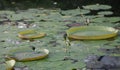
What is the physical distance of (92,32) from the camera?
4.11 meters

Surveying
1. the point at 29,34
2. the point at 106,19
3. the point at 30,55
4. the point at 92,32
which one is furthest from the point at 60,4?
the point at 30,55

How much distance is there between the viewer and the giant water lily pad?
3795 millimetres

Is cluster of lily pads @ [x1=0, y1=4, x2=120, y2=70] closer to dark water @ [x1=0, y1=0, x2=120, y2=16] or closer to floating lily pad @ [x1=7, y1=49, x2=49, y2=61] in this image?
floating lily pad @ [x1=7, y1=49, x2=49, y2=61]

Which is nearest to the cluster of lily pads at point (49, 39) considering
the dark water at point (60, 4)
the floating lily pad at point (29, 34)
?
the floating lily pad at point (29, 34)

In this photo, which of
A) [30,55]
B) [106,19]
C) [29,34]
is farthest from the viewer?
[106,19]

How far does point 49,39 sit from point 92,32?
0.58 metres

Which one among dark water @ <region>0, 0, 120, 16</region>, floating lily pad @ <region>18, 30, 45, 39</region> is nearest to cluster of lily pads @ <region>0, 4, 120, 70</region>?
floating lily pad @ <region>18, 30, 45, 39</region>

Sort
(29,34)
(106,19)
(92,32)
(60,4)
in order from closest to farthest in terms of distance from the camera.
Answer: (92,32), (29,34), (106,19), (60,4)

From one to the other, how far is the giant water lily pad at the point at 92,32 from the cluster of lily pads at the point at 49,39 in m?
0.07

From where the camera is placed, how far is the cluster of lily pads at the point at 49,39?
10.1ft

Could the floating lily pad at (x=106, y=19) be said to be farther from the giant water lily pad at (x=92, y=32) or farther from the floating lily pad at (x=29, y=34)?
the floating lily pad at (x=29, y=34)

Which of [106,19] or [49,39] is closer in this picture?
[49,39]

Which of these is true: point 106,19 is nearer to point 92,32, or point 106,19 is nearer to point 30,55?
point 92,32

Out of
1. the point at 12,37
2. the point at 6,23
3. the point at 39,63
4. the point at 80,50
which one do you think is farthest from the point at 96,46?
the point at 6,23
